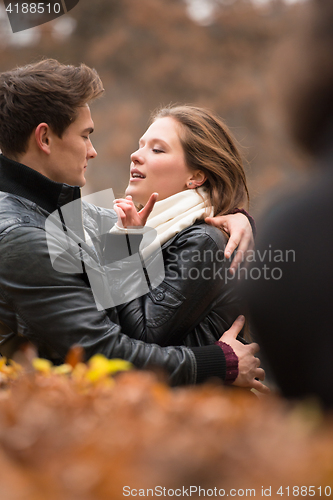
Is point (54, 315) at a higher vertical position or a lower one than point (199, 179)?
lower

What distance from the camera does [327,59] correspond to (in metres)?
0.78

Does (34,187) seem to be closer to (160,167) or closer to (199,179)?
(160,167)

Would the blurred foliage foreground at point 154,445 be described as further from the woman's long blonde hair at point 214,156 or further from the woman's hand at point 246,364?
the woman's long blonde hair at point 214,156

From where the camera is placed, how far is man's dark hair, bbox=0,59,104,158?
5.60 ft

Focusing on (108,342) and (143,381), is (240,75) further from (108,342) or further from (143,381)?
(143,381)

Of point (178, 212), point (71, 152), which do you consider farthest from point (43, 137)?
point (178, 212)

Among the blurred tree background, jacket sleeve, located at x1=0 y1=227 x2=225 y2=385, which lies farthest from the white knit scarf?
the blurred tree background

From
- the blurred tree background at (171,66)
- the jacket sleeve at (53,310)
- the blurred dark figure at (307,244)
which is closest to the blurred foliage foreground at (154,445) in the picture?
the blurred dark figure at (307,244)

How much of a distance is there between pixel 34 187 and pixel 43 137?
22cm

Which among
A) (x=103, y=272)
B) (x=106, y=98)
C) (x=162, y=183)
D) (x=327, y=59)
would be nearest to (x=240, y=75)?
(x=106, y=98)

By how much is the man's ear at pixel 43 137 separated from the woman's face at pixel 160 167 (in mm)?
417

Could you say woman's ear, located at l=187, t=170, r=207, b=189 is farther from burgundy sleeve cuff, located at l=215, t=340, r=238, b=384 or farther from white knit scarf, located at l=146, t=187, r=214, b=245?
burgundy sleeve cuff, located at l=215, t=340, r=238, b=384

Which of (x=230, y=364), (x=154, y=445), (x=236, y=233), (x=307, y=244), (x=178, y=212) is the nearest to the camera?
(x=154, y=445)

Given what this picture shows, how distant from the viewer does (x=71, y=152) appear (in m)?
1.80
